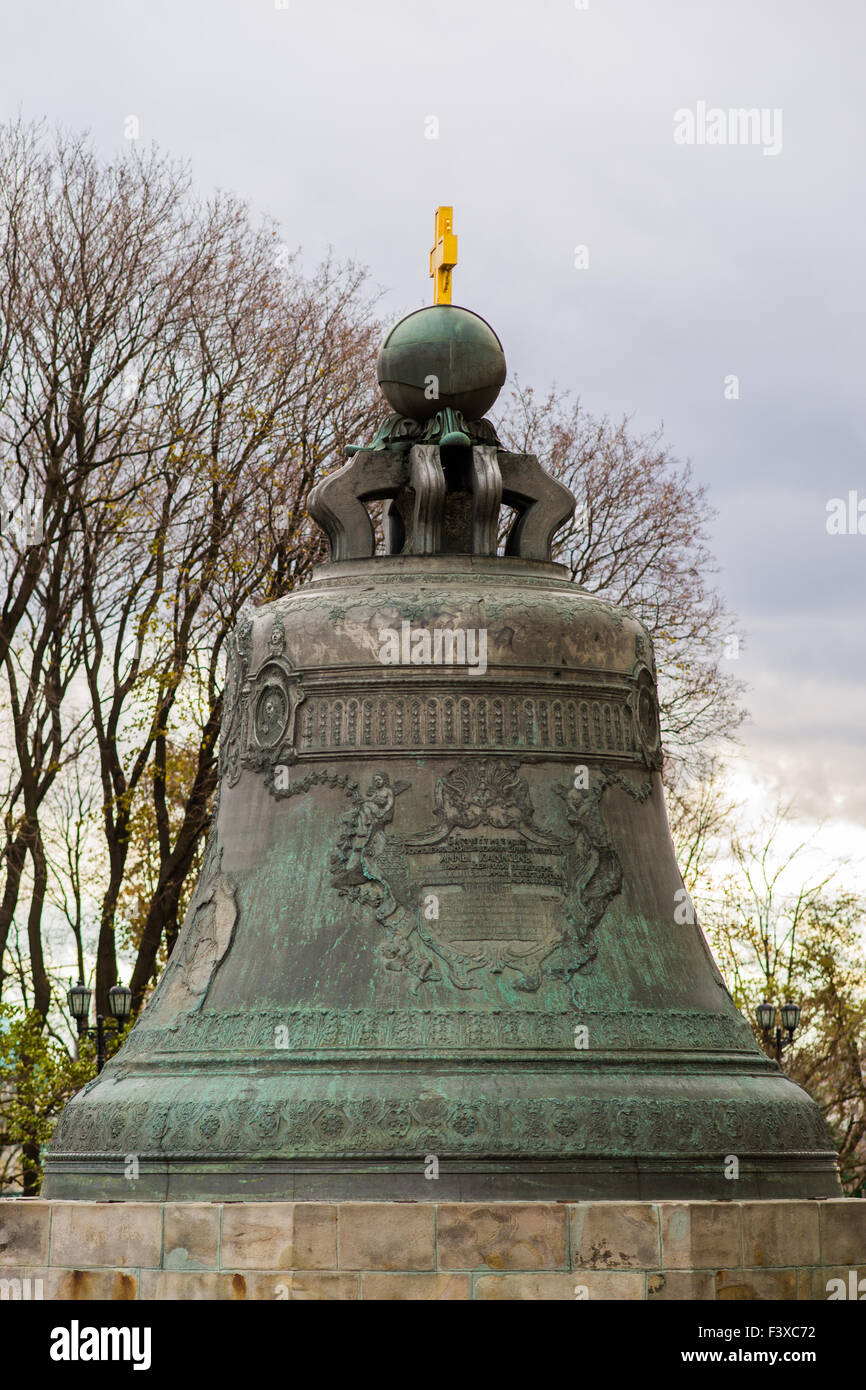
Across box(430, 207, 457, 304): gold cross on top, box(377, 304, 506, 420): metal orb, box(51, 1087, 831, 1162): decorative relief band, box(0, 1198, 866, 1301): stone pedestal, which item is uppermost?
box(430, 207, 457, 304): gold cross on top

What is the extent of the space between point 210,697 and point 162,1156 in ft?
38.9

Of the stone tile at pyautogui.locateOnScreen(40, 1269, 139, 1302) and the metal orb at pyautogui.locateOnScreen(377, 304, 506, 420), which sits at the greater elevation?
the metal orb at pyautogui.locateOnScreen(377, 304, 506, 420)

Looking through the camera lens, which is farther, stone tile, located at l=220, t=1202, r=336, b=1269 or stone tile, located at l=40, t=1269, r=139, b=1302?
stone tile, located at l=40, t=1269, r=139, b=1302

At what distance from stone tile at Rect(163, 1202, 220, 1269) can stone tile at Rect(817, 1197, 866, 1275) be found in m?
2.22

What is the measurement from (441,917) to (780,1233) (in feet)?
5.72

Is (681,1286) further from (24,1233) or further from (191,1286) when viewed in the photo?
(24,1233)

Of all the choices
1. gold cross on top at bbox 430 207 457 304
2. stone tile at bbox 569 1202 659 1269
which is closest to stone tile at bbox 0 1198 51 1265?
stone tile at bbox 569 1202 659 1269

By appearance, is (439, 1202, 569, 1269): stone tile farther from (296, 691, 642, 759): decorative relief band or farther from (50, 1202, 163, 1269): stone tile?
(296, 691, 642, 759): decorative relief band

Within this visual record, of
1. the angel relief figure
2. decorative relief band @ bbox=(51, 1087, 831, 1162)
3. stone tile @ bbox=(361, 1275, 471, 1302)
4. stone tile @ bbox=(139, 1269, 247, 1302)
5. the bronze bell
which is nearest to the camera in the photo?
stone tile @ bbox=(361, 1275, 471, 1302)

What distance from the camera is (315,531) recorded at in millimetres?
19906

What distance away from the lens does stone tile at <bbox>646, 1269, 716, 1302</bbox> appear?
707 centimetres

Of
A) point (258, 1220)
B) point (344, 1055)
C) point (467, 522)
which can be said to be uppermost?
point (467, 522)
